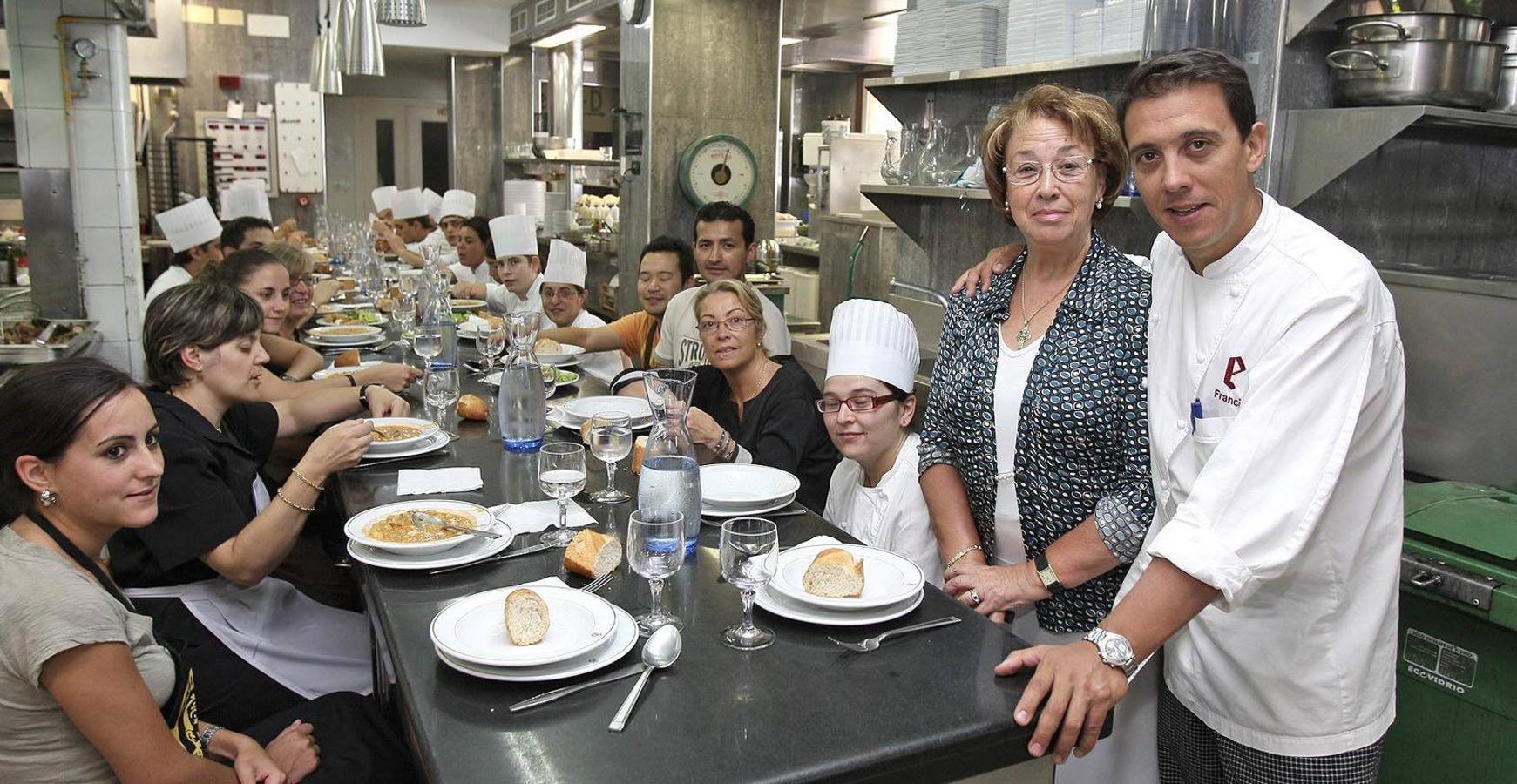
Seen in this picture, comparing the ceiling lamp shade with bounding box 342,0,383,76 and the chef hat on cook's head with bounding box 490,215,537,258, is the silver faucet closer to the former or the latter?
the chef hat on cook's head with bounding box 490,215,537,258

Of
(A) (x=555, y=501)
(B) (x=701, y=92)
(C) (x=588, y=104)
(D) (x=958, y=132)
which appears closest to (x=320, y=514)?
(A) (x=555, y=501)

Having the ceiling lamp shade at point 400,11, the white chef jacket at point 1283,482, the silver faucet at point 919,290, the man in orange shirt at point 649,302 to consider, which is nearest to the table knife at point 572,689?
the white chef jacket at point 1283,482

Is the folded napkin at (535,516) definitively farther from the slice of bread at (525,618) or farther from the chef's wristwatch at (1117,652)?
the chef's wristwatch at (1117,652)

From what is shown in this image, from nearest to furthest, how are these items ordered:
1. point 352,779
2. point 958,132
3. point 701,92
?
1. point 352,779
2. point 958,132
3. point 701,92

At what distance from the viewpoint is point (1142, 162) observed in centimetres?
174

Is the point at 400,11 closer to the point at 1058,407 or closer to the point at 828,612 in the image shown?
the point at 1058,407

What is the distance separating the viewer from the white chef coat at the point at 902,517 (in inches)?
97.1

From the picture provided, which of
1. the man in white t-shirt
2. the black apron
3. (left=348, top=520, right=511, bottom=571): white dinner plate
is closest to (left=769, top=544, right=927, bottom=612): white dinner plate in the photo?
(left=348, top=520, right=511, bottom=571): white dinner plate

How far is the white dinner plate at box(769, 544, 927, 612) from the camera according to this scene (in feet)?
→ 5.74

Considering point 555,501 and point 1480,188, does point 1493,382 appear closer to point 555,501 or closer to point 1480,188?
point 1480,188

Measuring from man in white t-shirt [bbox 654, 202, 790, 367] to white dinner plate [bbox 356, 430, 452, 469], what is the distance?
1.39 m

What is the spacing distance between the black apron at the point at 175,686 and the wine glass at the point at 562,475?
67 centimetres

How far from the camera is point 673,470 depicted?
2.00 metres

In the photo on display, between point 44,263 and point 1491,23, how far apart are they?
19.0ft
